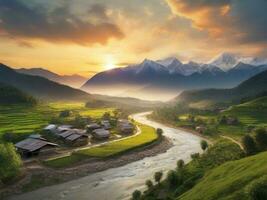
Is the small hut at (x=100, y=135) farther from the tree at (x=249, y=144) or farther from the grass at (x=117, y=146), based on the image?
the tree at (x=249, y=144)

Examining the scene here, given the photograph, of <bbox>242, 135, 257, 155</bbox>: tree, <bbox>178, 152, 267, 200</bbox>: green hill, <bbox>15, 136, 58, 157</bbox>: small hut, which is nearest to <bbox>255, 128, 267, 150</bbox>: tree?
<bbox>242, 135, 257, 155</bbox>: tree

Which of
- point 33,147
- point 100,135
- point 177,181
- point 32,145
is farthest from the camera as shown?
point 100,135

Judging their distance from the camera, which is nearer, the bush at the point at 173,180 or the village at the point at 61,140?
the bush at the point at 173,180

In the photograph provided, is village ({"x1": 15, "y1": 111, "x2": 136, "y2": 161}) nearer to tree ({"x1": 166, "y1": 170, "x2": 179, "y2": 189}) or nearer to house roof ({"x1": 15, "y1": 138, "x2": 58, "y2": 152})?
house roof ({"x1": 15, "y1": 138, "x2": 58, "y2": 152})

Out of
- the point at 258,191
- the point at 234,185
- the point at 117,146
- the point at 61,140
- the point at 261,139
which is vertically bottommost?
the point at 117,146

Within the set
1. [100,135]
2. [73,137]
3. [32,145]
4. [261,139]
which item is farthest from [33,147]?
[261,139]

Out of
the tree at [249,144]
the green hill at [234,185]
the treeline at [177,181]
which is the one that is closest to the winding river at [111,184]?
the treeline at [177,181]

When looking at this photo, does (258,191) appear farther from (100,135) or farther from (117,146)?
(100,135)
